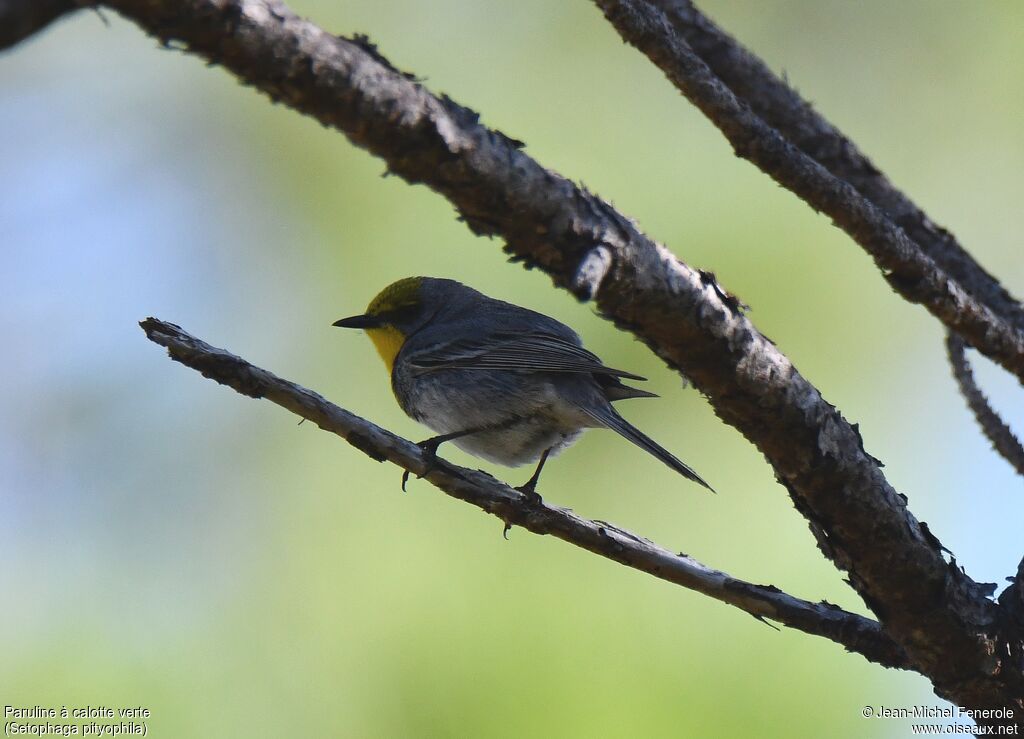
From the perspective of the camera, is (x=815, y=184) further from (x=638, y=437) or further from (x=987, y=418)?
(x=638, y=437)

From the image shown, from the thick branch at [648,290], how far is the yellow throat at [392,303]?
3.63 metres

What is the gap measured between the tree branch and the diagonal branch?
103 centimetres

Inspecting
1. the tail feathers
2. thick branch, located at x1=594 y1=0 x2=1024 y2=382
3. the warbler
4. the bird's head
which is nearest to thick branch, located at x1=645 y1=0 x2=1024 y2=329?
thick branch, located at x1=594 y1=0 x2=1024 y2=382

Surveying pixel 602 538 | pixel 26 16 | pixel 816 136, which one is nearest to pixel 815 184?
pixel 816 136

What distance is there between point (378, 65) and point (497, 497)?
1.86 meters

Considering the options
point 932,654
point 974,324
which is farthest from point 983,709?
point 974,324

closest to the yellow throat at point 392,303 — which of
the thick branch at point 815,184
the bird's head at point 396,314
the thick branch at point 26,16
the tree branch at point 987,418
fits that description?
the bird's head at point 396,314

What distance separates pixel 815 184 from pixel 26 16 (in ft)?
8.40

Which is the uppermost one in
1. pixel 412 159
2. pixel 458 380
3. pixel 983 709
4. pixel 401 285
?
pixel 401 285

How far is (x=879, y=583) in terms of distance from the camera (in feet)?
9.36

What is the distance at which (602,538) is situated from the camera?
322cm

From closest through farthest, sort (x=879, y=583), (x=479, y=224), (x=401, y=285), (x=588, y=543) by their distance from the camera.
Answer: (x=479, y=224) < (x=879, y=583) < (x=588, y=543) < (x=401, y=285)

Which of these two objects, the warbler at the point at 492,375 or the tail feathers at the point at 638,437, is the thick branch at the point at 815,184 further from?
the warbler at the point at 492,375

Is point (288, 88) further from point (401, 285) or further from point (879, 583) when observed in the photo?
point (401, 285)
